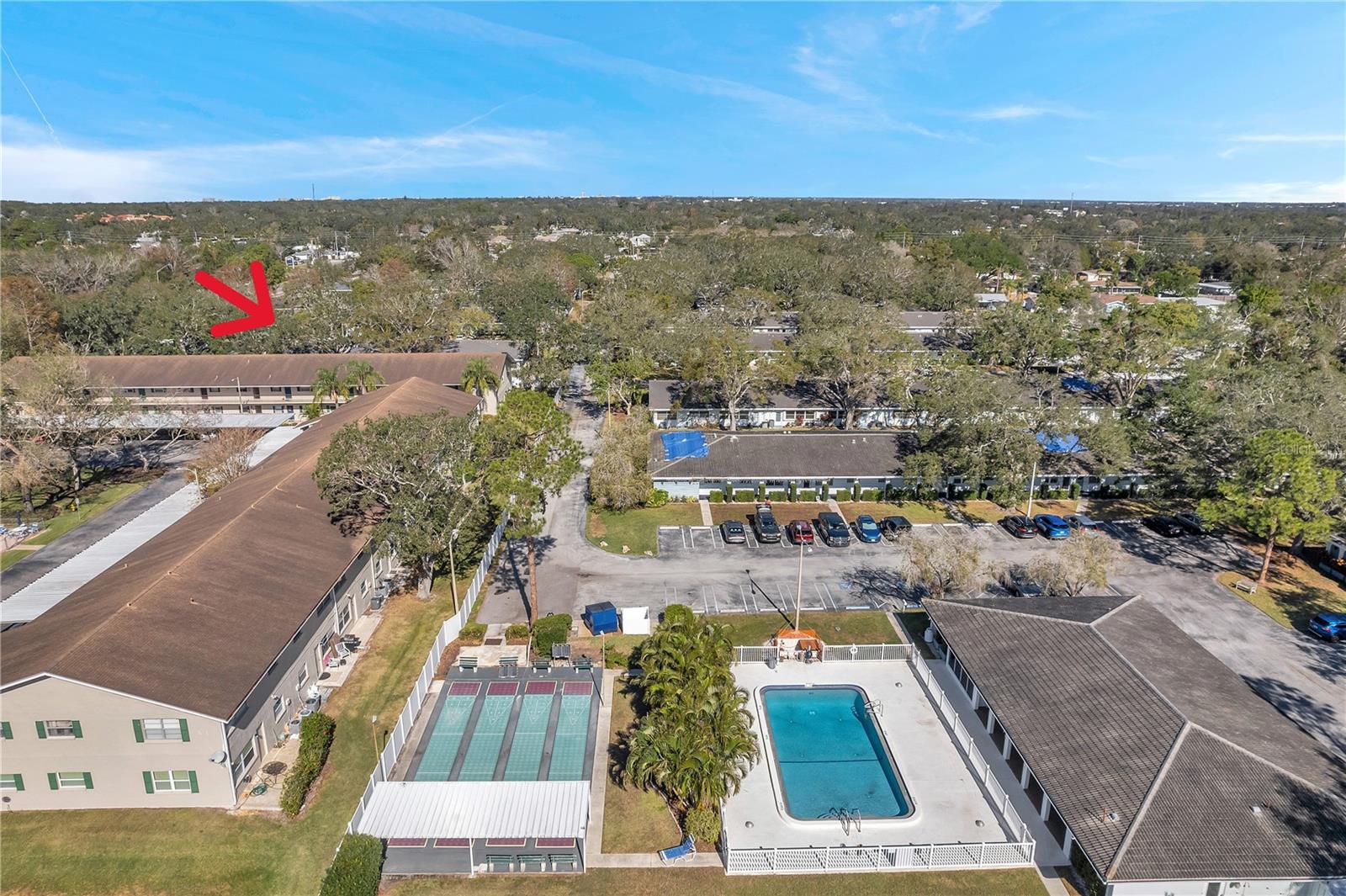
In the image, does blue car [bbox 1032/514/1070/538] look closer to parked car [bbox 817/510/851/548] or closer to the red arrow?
parked car [bbox 817/510/851/548]

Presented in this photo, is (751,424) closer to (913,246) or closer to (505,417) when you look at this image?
(505,417)

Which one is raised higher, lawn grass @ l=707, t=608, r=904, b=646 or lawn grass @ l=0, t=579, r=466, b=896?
lawn grass @ l=707, t=608, r=904, b=646

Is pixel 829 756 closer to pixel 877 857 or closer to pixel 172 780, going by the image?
pixel 877 857

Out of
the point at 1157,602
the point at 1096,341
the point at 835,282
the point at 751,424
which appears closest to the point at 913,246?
the point at 835,282

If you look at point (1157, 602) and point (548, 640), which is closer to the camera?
point (548, 640)

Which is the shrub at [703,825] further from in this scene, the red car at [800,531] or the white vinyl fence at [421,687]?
the red car at [800,531]

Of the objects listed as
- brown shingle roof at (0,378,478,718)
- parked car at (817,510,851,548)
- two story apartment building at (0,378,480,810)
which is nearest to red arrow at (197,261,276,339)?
brown shingle roof at (0,378,478,718)

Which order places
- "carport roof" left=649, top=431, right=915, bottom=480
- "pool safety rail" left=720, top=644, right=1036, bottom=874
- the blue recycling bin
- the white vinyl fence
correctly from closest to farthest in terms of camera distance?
"pool safety rail" left=720, top=644, right=1036, bottom=874 < the white vinyl fence < the blue recycling bin < "carport roof" left=649, top=431, right=915, bottom=480
